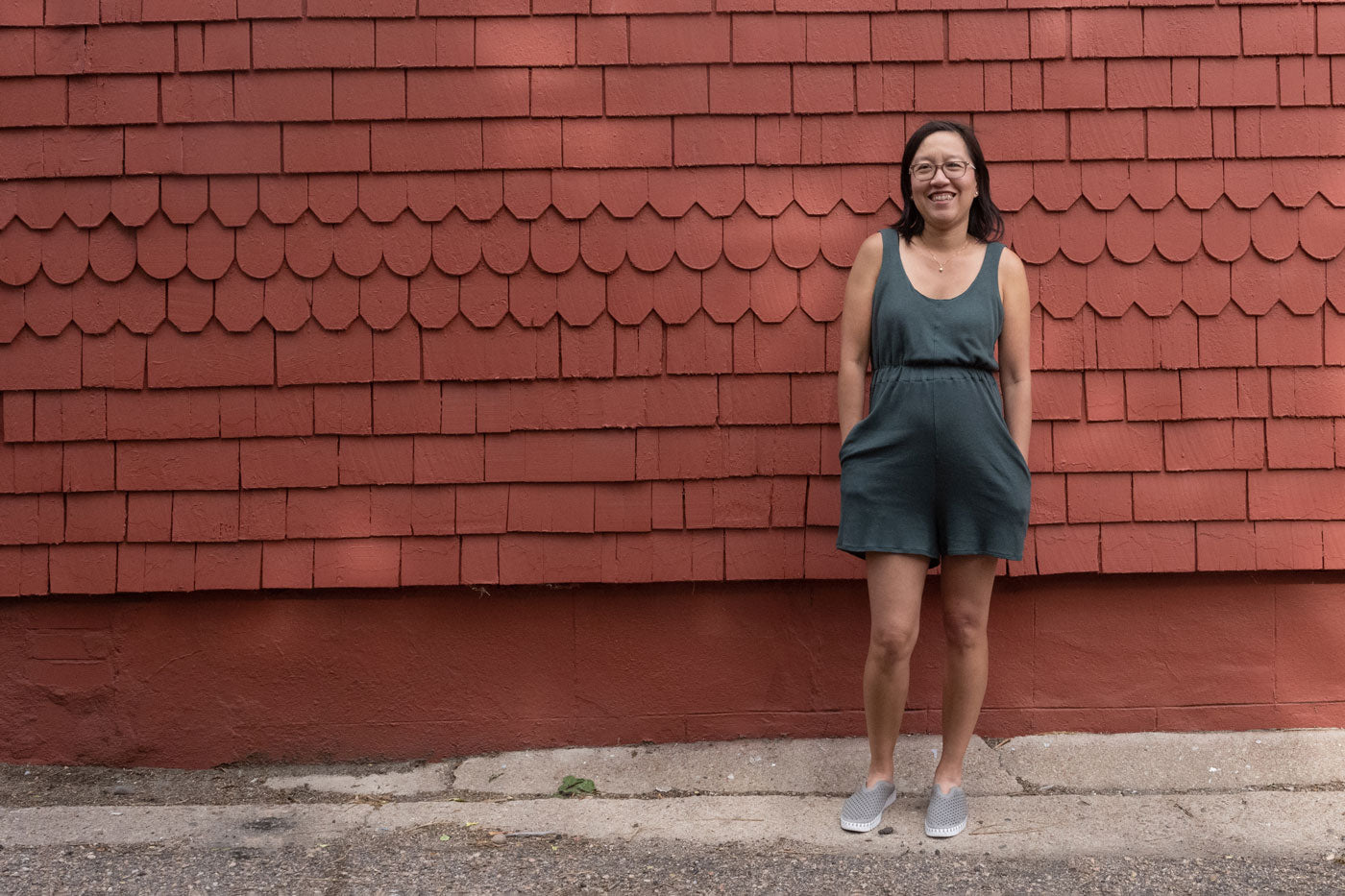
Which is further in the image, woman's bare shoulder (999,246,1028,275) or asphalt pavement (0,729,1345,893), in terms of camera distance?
woman's bare shoulder (999,246,1028,275)

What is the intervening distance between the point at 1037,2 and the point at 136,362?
9.98 feet

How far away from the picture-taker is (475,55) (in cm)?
360

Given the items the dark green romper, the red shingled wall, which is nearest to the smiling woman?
the dark green romper

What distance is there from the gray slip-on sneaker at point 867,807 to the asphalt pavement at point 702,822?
5cm

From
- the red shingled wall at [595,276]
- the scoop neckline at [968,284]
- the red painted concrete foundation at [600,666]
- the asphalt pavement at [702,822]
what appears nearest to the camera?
the asphalt pavement at [702,822]

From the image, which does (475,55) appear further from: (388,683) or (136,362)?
(388,683)

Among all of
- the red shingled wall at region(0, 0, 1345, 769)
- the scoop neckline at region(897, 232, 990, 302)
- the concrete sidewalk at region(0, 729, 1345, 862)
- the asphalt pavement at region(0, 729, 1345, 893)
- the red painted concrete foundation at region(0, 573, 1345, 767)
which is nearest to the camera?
A: the asphalt pavement at region(0, 729, 1345, 893)

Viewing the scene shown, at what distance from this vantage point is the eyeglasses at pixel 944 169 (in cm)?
300

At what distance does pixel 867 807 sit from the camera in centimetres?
319

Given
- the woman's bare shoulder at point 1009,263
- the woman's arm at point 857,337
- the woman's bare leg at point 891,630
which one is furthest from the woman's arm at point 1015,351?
the woman's bare leg at point 891,630

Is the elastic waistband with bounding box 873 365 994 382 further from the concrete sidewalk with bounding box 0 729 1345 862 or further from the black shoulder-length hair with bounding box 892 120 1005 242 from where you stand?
the concrete sidewalk with bounding box 0 729 1345 862

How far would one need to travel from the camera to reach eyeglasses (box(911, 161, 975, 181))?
9.86ft

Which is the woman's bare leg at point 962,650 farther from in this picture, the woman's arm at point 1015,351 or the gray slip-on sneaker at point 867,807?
the woman's arm at point 1015,351

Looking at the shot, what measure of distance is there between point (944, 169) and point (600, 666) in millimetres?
1871
